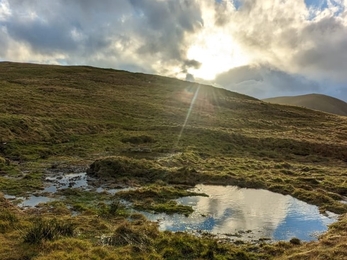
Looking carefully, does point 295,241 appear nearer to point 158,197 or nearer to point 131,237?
point 131,237

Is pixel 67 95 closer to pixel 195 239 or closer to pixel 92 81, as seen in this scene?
pixel 92 81

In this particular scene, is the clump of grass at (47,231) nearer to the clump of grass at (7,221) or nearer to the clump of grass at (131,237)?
the clump of grass at (7,221)

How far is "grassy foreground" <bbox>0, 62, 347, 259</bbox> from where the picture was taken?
682 inches

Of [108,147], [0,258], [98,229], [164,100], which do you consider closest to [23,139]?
[108,147]

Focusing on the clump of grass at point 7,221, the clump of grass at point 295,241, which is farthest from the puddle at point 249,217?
the clump of grass at point 7,221

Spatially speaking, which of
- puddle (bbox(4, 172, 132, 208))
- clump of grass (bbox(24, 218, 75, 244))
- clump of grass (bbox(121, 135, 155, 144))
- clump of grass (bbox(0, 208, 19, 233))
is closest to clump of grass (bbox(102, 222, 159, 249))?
clump of grass (bbox(24, 218, 75, 244))

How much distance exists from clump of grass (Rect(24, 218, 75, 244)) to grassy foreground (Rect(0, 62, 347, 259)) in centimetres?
6

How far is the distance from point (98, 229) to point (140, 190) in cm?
931

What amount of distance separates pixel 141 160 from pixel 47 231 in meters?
21.9

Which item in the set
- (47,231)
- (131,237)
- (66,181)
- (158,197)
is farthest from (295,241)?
(66,181)

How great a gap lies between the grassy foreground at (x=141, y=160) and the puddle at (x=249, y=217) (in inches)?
52.0

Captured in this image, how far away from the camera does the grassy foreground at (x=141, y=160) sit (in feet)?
56.8

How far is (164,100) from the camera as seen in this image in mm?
101688

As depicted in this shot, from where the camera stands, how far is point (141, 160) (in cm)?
Answer: 3828
